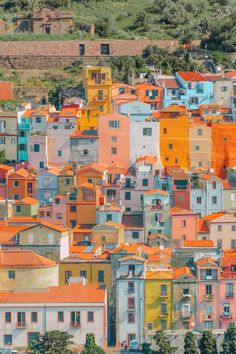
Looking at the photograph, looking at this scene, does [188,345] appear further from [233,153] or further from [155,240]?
[233,153]

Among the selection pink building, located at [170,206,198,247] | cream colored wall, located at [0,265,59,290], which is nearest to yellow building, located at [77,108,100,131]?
pink building, located at [170,206,198,247]

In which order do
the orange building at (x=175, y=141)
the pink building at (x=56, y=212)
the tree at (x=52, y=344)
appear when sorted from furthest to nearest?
the orange building at (x=175, y=141) < the pink building at (x=56, y=212) < the tree at (x=52, y=344)

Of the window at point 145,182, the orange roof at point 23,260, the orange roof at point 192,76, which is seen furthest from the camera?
the orange roof at point 192,76

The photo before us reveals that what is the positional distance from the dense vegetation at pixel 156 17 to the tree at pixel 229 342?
82.4ft

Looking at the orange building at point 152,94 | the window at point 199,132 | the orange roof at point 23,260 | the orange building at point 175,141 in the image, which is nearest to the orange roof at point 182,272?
the orange roof at point 23,260

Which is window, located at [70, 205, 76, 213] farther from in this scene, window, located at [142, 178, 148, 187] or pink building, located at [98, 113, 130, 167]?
pink building, located at [98, 113, 130, 167]

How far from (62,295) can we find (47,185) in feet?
34.2

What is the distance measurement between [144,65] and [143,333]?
2208 cm

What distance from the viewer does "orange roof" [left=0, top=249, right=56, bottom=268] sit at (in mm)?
66250

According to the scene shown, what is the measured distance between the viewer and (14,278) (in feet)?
218

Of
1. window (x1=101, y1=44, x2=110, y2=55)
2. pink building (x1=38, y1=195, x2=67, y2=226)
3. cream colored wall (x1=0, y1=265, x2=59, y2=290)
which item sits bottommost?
cream colored wall (x1=0, y1=265, x2=59, y2=290)

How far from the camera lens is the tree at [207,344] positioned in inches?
2506

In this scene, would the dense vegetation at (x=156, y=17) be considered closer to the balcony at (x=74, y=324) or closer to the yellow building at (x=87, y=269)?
the yellow building at (x=87, y=269)

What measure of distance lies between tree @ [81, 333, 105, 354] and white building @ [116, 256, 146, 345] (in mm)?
1997
